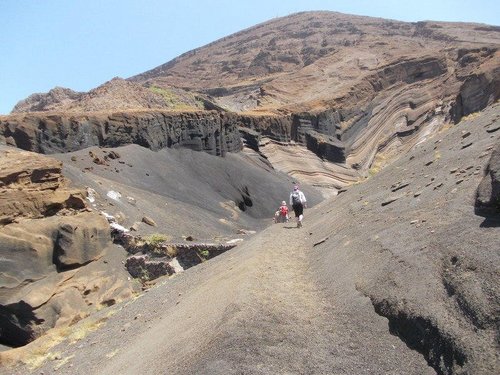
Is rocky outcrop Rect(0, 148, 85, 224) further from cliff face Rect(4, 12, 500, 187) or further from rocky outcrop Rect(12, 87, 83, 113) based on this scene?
rocky outcrop Rect(12, 87, 83, 113)

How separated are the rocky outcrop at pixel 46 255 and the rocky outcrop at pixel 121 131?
13.8 metres

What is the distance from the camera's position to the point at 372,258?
8.46 meters

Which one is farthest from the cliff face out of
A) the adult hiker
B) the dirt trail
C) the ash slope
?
the dirt trail

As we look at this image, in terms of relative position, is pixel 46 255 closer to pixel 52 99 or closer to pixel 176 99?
pixel 176 99

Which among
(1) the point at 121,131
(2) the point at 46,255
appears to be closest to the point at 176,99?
(1) the point at 121,131

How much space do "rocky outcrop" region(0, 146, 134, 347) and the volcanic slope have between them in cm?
253

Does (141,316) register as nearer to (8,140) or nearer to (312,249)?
(312,249)

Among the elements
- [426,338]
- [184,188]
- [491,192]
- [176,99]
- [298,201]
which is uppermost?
[176,99]

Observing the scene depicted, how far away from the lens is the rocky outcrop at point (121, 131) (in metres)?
30.3

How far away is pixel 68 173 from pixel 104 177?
16.8ft

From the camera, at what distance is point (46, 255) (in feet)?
A: 48.8

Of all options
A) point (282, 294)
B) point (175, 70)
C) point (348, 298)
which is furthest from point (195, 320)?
point (175, 70)

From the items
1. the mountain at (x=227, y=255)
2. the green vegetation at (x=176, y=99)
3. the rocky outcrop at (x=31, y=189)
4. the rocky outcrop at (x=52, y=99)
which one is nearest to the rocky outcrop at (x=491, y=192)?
the mountain at (x=227, y=255)

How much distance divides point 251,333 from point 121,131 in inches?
1163
